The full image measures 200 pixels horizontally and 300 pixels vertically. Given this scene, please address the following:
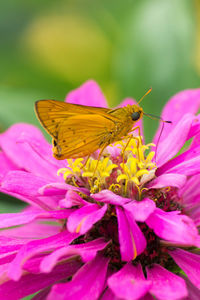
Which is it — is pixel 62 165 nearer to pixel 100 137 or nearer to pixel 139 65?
pixel 100 137

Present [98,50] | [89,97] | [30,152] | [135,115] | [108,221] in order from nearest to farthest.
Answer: [108,221] → [135,115] → [30,152] → [89,97] → [98,50]

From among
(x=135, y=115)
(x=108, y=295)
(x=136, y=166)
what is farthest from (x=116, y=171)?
(x=108, y=295)

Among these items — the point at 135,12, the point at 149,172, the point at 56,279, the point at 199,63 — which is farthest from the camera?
the point at 135,12

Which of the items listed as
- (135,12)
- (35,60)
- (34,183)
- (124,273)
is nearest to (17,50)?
(35,60)

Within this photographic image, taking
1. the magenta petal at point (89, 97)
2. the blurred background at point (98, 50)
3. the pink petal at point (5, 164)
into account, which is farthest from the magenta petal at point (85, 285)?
the blurred background at point (98, 50)

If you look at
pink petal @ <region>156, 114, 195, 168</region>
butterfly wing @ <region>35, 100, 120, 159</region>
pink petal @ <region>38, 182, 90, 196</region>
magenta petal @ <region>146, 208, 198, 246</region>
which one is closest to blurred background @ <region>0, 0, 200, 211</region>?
pink petal @ <region>156, 114, 195, 168</region>

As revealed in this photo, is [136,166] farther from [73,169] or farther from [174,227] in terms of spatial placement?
[174,227]

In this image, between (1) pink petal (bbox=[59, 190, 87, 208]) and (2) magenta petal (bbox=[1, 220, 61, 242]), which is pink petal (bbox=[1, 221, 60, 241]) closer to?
(2) magenta petal (bbox=[1, 220, 61, 242])
